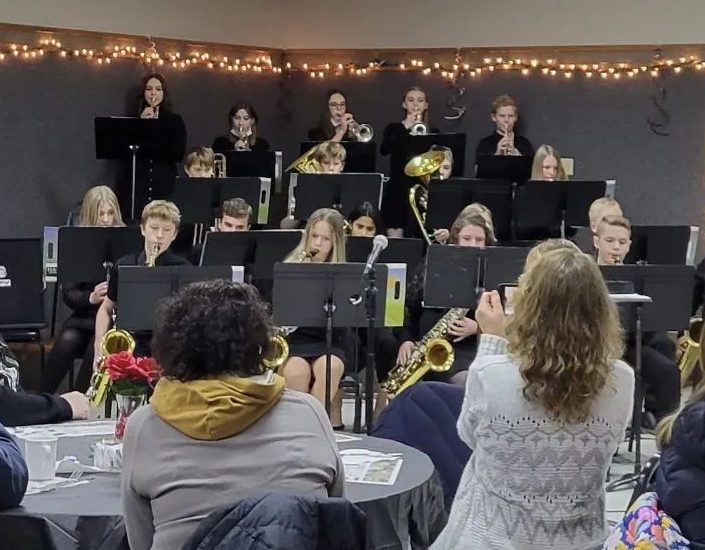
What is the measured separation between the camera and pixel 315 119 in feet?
33.1

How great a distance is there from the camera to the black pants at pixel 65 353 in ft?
21.8

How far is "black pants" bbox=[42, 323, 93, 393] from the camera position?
6.63 meters

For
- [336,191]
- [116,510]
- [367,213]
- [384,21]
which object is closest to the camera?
[116,510]

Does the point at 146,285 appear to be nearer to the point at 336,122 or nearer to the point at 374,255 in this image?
the point at 374,255

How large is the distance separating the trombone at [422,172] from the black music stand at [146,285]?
2813 millimetres

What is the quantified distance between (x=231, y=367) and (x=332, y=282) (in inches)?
122

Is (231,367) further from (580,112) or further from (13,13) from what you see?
(580,112)

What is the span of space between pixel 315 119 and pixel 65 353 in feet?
13.3

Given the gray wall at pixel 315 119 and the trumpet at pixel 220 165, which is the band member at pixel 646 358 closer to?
the trumpet at pixel 220 165

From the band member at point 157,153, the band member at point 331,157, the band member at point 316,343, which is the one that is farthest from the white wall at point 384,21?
the band member at point 316,343

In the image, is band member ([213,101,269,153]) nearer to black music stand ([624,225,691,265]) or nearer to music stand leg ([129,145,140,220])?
music stand leg ([129,145,140,220])

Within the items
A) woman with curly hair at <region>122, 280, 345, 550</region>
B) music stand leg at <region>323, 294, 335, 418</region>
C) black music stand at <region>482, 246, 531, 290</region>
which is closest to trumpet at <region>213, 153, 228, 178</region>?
music stand leg at <region>323, 294, 335, 418</region>

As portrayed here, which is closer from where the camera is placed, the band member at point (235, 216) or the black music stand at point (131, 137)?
the band member at point (235, 216)

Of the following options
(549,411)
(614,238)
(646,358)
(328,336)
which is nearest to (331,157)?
(614,238)
